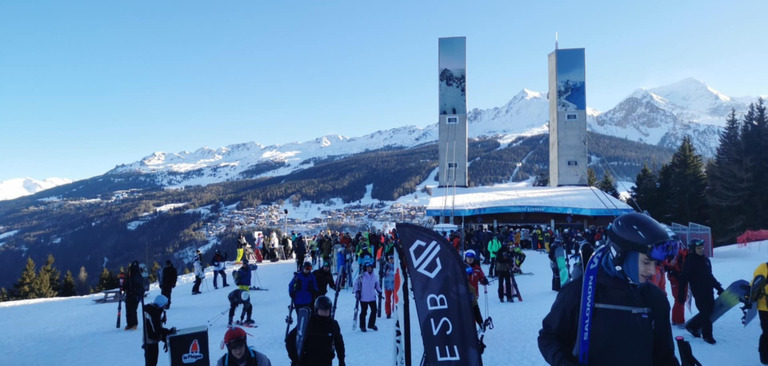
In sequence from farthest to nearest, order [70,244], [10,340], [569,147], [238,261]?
[70,244]
[569,147]
[238,261]
[10,340]

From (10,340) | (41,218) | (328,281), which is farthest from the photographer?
(41,218)

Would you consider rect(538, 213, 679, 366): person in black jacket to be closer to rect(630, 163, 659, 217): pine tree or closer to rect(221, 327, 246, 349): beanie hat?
rect(221, 327, 246, 349): beanie hat

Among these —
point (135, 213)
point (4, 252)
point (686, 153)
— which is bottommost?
point (4, 252)

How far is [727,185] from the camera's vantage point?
96.0ft

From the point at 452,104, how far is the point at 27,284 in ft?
119

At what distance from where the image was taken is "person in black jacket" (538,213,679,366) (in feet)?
7.42

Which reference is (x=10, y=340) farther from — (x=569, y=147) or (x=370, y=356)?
(x=569, y=147)

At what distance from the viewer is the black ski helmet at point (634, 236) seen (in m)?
2.29

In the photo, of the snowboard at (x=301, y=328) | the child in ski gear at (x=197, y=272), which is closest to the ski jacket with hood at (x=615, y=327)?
the snowboard at (x=301, y=328)

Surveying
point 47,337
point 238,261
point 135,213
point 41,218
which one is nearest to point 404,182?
point 135,213

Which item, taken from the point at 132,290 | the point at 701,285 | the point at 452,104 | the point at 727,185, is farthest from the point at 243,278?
the point at 452,104

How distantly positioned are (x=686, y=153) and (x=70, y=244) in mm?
166921

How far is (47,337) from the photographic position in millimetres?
11102

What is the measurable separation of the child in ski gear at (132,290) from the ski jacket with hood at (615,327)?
34.9 ft
